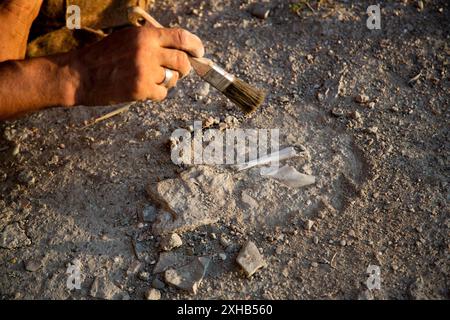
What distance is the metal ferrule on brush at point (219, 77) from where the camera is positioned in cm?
222

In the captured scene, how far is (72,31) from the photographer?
2898 mm

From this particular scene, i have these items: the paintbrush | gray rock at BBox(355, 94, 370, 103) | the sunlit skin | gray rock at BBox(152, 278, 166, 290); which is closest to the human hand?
the sunlit skin

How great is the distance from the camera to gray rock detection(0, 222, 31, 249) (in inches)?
88.3

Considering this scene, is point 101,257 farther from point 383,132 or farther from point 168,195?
point 383,132

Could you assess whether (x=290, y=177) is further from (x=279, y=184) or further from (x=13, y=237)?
(x=13, y=237)

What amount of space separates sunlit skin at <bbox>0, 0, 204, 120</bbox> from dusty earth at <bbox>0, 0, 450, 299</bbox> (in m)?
0.44

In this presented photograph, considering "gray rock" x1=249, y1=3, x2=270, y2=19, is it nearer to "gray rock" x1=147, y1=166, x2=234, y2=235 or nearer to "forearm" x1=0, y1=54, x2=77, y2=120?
"gray rock" x1=147, y1=166, x2=234, y2=235

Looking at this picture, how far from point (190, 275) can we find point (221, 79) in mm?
843

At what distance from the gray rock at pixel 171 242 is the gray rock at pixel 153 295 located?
0.60 feet

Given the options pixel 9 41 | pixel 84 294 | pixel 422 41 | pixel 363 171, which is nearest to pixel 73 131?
pixel 9 41

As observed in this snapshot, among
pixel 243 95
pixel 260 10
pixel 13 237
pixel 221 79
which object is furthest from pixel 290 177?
pixel 13 237

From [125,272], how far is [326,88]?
138cm

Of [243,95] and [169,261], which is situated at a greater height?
[243,95]

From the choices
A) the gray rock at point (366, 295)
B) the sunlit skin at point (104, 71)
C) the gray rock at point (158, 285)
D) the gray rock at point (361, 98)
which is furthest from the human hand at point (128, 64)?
the gray rock at point (366, 295)
